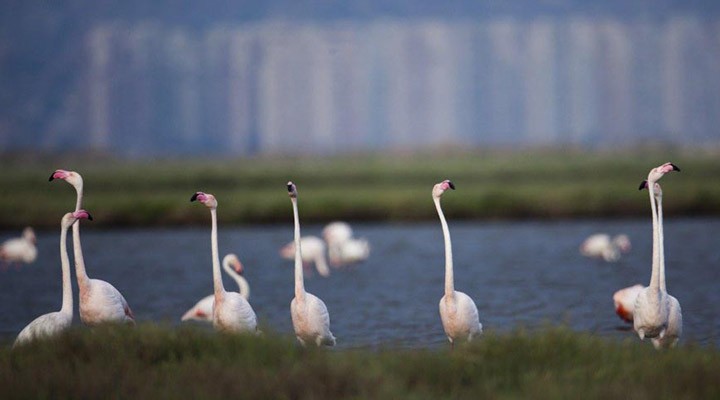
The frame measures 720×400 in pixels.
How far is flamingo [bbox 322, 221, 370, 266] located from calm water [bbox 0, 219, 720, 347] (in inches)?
12.5

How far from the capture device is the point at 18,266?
83.5 ft

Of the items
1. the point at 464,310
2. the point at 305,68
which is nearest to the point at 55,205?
the point at 464,310

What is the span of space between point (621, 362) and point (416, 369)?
1.60 meters

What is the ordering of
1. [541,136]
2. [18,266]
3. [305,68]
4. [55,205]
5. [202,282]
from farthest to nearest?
[305,68], [541,136], [55,205], [18,266], [202,282]

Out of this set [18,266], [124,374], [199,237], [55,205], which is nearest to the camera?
[124,374]

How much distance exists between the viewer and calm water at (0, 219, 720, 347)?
1678cm

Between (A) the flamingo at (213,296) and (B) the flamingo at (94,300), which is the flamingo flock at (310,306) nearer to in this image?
(B) the flamingo at (94,300)

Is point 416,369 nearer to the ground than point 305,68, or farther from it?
nearer to the ground

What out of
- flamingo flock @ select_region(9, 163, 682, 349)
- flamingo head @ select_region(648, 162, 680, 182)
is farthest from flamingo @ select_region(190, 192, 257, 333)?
flamingo head @ select_region(648, 162, 680, 182)

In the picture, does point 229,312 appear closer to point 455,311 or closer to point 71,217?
point 71,217

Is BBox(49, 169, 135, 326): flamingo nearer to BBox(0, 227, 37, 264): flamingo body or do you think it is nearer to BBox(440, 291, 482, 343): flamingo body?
BBox(440, 291, 482, 343): flamingo body

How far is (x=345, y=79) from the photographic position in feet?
588

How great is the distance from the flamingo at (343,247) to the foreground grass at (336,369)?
510 inches

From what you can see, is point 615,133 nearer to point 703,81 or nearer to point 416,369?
point 703,81
